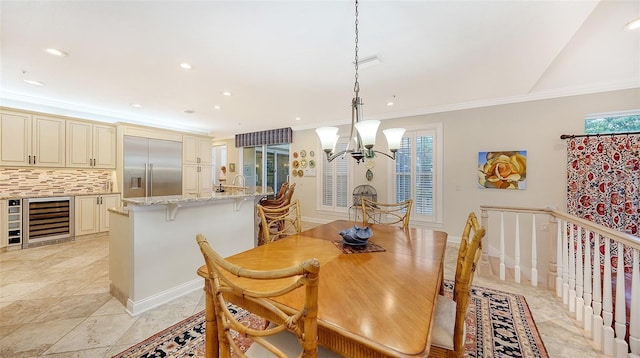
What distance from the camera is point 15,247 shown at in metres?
3.79

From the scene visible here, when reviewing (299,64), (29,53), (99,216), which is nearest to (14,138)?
(99,216)

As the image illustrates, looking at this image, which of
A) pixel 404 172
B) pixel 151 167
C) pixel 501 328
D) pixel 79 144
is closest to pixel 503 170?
pixel 404 172

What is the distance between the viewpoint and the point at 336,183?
579 cm

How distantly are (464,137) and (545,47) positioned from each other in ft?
6.57

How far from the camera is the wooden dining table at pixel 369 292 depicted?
0.77 metres

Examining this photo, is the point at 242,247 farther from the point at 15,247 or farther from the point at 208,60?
the point at 15,247

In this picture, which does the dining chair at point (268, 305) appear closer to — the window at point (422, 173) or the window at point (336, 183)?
the window at point (422, 173)

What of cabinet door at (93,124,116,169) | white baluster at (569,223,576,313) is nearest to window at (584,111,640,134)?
white baluster at (569,223,576,313)

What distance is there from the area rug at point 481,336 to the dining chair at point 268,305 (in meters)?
0.94

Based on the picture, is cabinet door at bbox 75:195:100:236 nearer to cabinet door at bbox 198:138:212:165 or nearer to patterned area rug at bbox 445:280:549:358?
cabinet door at bbox 198:138:212:165

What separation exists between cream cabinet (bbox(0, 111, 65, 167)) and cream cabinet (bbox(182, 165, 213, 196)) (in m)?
2.12

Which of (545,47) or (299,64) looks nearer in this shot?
(545,47)

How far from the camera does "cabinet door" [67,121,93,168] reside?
14.5 feet

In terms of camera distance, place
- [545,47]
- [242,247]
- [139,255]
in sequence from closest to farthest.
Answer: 1. [139,255]
2. [545,47]
3. [242,247]
